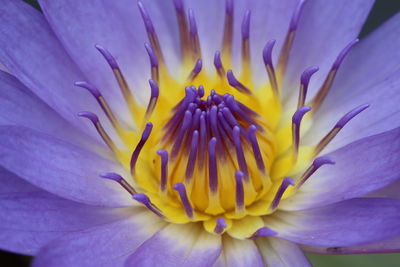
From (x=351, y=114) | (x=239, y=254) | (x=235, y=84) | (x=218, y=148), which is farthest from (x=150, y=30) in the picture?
(x=239, y=254)

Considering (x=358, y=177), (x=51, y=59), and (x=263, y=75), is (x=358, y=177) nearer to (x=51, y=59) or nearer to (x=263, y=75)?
(x=263, y=75)

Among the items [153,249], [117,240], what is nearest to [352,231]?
[153,249]

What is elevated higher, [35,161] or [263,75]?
[263,75]

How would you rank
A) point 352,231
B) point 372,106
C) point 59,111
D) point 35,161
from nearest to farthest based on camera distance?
1. point 352,231
2. point 35,161
3. point 59,111
4. point 372,106

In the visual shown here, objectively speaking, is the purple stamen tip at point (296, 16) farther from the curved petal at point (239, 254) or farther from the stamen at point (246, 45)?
the curved petal at point (239, 254)

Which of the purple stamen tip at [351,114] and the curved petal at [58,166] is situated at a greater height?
the purple stamen tip at [351,114]

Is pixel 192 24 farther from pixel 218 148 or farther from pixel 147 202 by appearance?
pixel 147 202

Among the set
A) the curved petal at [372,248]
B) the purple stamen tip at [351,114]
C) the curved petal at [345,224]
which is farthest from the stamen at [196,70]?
the curved petal at [372,248]

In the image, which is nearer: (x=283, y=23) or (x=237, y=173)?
(x=237, y=173)
